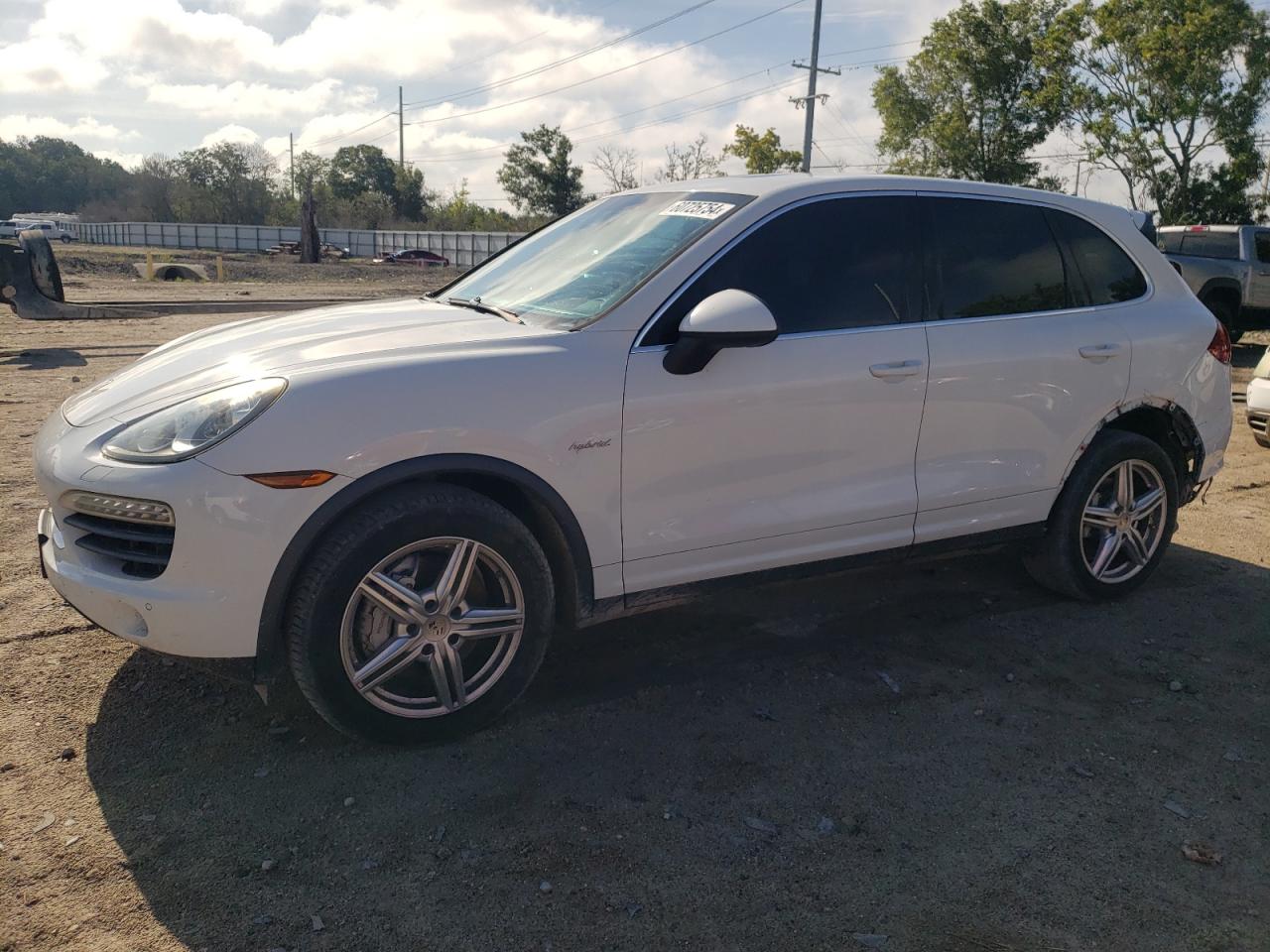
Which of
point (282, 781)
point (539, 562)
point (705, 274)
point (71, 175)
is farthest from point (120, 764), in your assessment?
point (71, 175)

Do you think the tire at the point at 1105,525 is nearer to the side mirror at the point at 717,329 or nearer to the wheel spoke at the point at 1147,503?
the wheel spoke at the point at 1147,503

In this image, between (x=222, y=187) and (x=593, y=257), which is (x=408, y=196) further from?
(x=593, y=257)

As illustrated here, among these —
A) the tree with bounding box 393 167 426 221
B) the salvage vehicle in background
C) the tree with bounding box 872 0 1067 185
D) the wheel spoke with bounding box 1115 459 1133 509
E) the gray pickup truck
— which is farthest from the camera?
the tree with bounding box 393 167 426 221

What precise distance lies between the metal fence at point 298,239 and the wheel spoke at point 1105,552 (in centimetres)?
5084

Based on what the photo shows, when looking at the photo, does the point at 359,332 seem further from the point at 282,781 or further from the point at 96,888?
the point at 96,888

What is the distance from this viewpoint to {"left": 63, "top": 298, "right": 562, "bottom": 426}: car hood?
319 centimetres

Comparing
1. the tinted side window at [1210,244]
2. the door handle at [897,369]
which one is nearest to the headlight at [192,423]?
the door handle at [897,369]

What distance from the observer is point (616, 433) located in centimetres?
330

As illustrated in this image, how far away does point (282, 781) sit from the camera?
3066 millimetres

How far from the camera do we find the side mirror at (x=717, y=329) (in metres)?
3.24

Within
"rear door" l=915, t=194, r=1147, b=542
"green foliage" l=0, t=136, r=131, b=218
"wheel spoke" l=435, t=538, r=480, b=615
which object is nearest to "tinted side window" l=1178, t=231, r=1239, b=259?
"rear door" l=915, t=194, r=1147, b=542

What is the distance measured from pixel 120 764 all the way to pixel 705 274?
2464 millimetres

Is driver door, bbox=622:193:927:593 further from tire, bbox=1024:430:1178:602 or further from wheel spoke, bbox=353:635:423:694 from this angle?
tire, bbox=1024:430:1178:602

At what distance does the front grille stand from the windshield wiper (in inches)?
55.5
